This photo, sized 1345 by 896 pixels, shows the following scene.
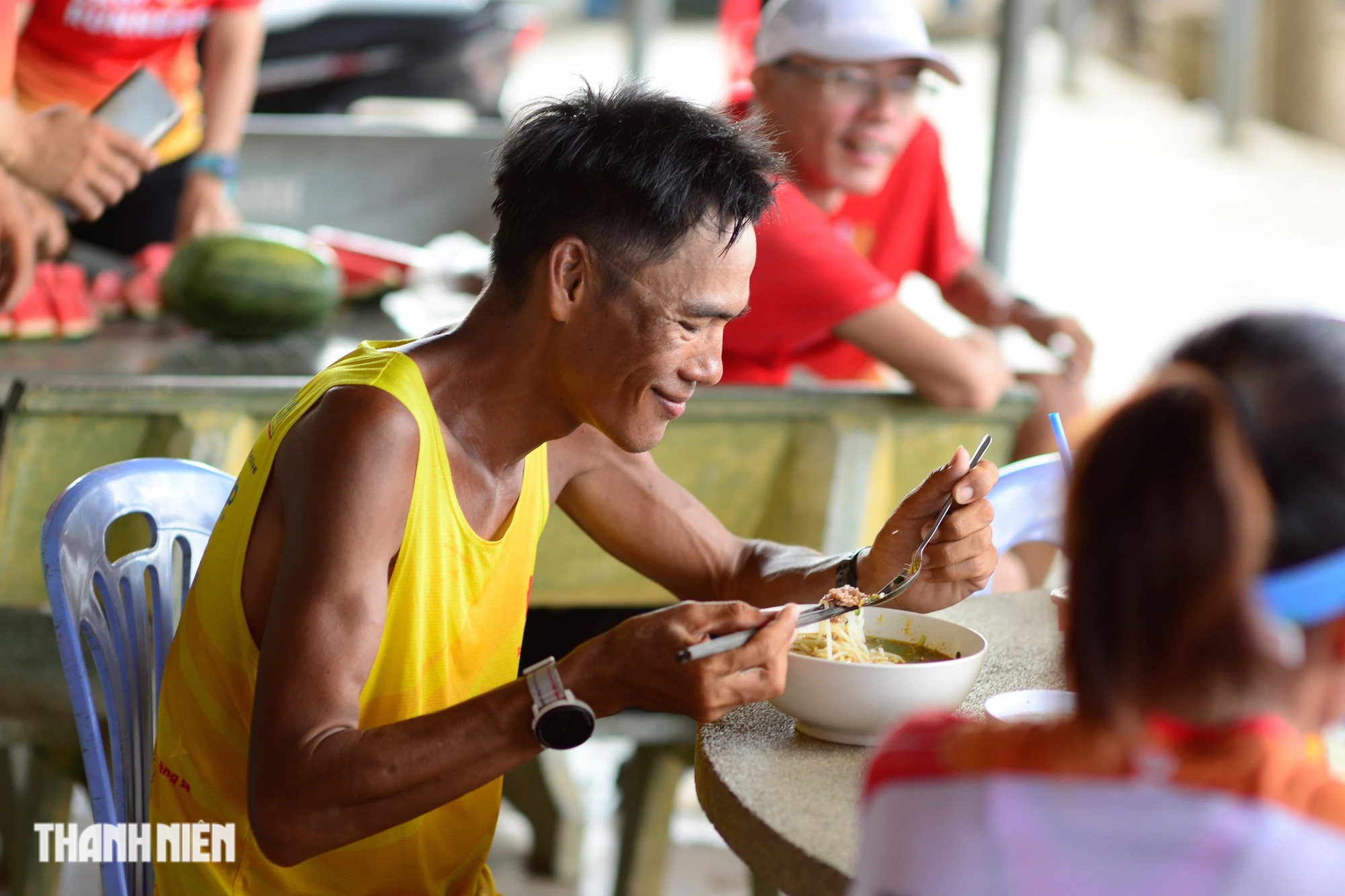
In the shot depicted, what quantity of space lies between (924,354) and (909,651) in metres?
1.21

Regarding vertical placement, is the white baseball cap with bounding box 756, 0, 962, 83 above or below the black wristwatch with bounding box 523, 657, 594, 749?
above

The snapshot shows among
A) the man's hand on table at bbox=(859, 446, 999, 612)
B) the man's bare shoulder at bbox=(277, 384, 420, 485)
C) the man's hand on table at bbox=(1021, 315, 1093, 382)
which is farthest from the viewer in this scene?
the man's hand on table at bbox=(1021, 315, 1093, 382)

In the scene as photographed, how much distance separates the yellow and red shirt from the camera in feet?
10.6

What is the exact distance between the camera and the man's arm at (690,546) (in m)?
1.68

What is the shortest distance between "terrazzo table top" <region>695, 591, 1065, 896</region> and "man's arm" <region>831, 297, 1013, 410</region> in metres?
1.10

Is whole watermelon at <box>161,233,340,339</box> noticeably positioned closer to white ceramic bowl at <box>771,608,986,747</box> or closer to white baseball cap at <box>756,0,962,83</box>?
white baseball cap at <box>756,0,962,83</box>

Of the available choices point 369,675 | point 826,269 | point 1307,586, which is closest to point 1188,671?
point 1307,586

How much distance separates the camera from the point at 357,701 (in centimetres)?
134

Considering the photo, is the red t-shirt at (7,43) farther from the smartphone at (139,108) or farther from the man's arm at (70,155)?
the smartphone at (139,108)

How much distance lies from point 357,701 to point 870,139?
1859 mm

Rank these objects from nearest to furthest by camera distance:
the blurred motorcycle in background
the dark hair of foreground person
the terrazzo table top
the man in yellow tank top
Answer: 1. the dark hair of foreground person
2. the terrazzo table top
3. the man in yellow tank top
4. the blurred motorcycle in background

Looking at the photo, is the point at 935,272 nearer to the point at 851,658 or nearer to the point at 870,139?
the point at 870,139

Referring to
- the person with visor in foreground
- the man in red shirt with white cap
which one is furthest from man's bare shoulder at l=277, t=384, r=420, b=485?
the man in red shirt with white cap

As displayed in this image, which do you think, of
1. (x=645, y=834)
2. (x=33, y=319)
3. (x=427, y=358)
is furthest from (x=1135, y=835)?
(x=33, y=319)
